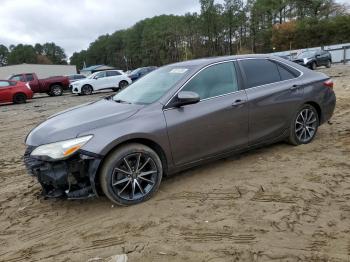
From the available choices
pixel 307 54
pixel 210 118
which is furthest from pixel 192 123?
pixel 307 54

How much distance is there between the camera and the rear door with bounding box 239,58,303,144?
509 centimetres

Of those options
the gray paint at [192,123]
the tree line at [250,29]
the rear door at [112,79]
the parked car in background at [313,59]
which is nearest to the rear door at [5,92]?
the rear door at [112,79]

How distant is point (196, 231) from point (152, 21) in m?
115

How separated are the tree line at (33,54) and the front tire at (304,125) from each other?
118500 millimetres

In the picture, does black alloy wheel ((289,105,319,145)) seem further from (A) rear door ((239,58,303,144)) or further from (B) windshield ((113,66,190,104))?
(B) windshield ((113,66,190,104))

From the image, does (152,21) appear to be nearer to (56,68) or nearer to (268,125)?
(56,68)

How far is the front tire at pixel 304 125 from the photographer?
568 centimetres

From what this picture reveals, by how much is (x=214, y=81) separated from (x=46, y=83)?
21224 millimetres

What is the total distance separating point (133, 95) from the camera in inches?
197

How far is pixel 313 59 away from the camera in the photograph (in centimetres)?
2583

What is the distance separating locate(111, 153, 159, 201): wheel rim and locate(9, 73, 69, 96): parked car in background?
2111cm

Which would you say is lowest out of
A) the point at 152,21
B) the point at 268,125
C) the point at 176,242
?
the point at 176,242

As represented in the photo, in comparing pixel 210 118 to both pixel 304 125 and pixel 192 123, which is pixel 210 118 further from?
pixel 304 125

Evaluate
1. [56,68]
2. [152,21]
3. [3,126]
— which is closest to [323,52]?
[3,126]
